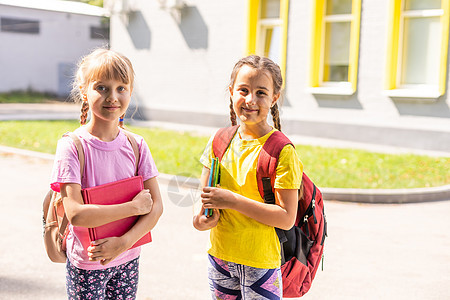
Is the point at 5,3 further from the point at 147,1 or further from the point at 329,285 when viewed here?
the point at 329,285

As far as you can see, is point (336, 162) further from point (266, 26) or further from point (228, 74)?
point (228, 74)

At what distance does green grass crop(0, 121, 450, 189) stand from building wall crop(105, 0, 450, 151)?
143 cm

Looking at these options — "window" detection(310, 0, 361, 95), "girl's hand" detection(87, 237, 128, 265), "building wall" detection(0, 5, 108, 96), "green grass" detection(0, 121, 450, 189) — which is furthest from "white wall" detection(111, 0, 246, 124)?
"building wall" detection(0, 5, 108, 96)

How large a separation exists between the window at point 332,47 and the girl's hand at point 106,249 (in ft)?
39.1

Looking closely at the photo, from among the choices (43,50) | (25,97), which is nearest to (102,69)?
(25,97)

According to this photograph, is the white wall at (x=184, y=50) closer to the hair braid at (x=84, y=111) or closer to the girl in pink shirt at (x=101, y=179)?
the hair braid at (x=84, y=111)

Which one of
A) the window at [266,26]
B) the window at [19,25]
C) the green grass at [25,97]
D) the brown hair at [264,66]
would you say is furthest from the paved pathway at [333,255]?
the window at [19,25]

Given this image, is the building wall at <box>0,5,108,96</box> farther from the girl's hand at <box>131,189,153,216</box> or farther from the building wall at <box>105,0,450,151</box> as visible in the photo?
the girl's hand at <box>131,189,153,216</box>

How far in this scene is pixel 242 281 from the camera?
2557 mm

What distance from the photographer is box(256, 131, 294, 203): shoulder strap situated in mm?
2471

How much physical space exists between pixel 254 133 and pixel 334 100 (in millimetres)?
11698

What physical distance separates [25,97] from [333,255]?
30933mm

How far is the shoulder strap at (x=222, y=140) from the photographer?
2641mm

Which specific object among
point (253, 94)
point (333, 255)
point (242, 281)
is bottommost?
point (333, 255)
